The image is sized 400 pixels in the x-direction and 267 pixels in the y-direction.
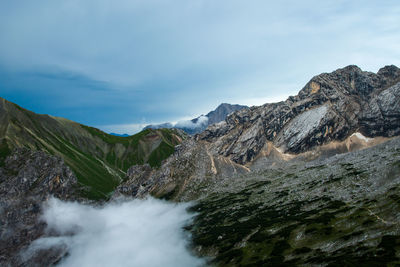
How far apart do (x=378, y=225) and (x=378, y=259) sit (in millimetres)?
23068

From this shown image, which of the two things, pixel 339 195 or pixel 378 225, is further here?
pixel 339 195

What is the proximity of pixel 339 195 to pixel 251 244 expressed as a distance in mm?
52259

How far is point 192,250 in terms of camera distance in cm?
13512

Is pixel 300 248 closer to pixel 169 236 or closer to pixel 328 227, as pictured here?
pixel 328 227

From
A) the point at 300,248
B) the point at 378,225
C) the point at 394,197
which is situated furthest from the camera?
the point at 394,197

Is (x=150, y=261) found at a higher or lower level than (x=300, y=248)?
lower

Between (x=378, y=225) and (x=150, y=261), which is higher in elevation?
(x=378, y=225)

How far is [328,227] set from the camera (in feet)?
308

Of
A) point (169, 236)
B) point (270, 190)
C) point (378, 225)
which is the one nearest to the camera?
point (378, 225)

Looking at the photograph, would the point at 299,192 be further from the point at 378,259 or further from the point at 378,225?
the point at 378,259

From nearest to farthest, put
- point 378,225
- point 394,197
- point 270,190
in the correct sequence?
point 378,225 < point 394,197 < point 270,190

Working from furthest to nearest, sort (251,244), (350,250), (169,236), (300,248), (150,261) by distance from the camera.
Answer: (169,236) < (150,261) < (251,244) < (300,248) < (350,250)

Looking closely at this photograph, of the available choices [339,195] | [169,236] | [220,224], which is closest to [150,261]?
[169,236]

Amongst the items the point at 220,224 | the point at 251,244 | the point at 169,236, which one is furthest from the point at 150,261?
the point at 251,244
